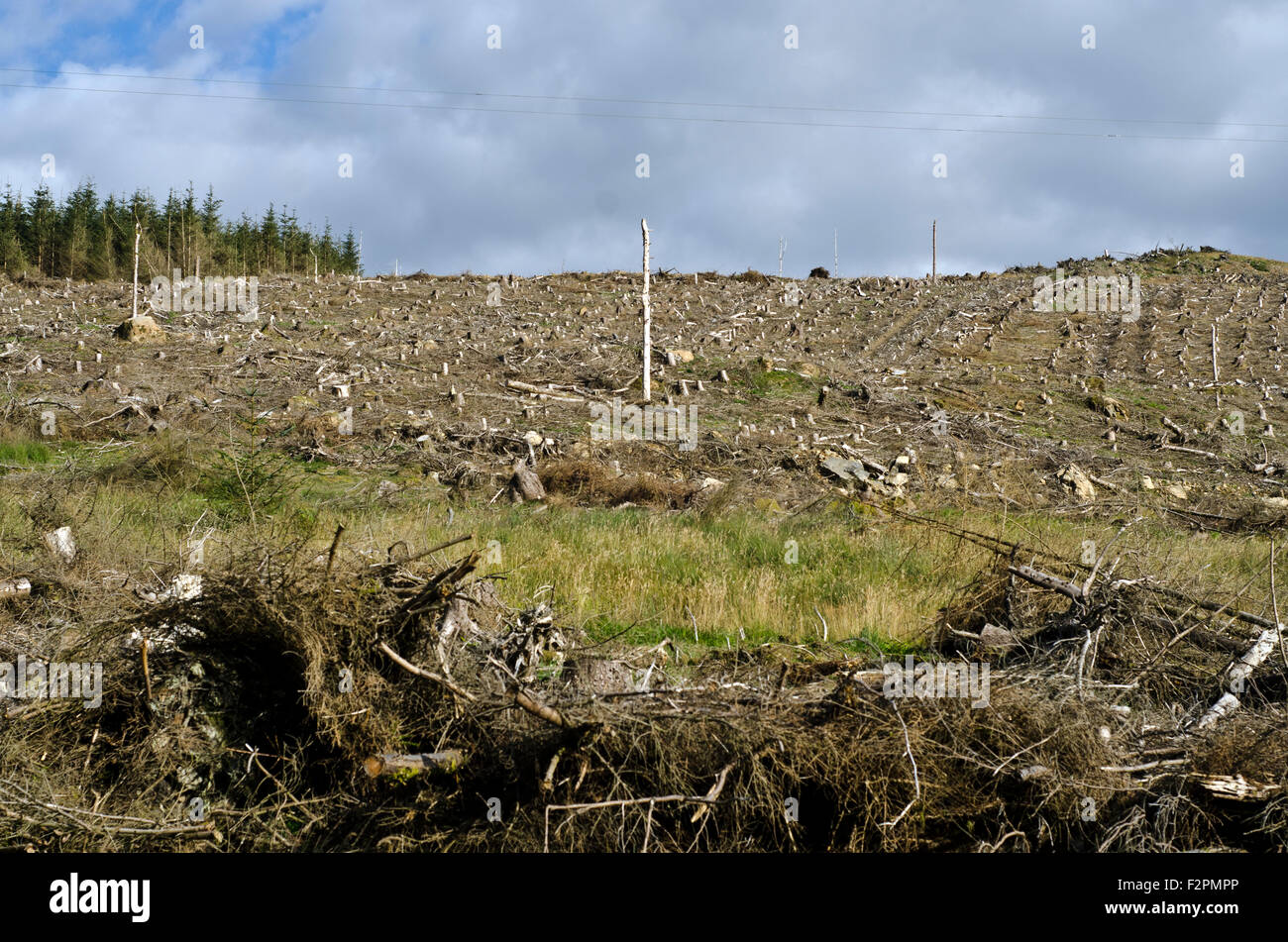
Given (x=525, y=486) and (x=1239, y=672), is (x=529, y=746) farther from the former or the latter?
(x=525, y=486)

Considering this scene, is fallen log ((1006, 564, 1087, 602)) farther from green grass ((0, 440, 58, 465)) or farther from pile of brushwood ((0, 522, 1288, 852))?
green grass ((0, 440, 58, 465))

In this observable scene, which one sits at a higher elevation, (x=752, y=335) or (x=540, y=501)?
(x=752, y=335)

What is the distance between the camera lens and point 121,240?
5656 centimetres

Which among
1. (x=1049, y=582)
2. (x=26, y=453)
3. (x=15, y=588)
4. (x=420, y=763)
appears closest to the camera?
(x=420, y=763)

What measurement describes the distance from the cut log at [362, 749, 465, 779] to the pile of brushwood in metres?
0.01

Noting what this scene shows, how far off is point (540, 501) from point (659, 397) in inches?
293

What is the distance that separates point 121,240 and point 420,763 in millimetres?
63164

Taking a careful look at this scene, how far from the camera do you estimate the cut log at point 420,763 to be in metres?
4.38

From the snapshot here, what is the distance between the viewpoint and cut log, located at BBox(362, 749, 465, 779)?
4.38m

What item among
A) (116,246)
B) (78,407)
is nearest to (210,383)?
(78,407)

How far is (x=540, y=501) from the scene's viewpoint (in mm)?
13203

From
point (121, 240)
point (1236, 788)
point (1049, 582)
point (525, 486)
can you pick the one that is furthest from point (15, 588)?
point (121, 240)
